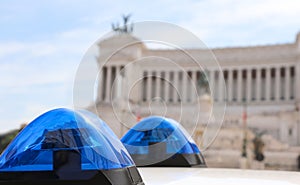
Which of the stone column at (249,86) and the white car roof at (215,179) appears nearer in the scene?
the white car roof at (215,179)

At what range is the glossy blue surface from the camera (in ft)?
14.8

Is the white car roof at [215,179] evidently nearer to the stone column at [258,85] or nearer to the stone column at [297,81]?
A: the stone column at [297,81]

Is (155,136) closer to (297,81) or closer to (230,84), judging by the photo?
(297,81)

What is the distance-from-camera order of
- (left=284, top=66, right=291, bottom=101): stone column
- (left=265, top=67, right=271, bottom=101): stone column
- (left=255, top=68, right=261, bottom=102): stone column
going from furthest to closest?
(left=255, top=68, right=261, bottom=102): stone column
(left=265, top=67, right=271, bottom=101): stone column
(left=284, top=66, right=291, bottom=101): stone column

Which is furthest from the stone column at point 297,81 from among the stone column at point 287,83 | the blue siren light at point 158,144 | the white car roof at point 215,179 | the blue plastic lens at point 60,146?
the blue plastic lens at point 60,146

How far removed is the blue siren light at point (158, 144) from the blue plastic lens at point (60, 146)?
174 cm

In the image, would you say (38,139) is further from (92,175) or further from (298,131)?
(298,131)

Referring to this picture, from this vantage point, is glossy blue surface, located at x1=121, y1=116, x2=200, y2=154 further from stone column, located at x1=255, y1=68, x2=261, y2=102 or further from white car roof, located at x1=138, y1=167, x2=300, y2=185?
stone column, located at x1=255, y1=68, x2=261, y2=102

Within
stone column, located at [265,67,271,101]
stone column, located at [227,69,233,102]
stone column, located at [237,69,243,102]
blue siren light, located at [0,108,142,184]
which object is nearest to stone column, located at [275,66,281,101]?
stone column, located at [265,67,271,101]

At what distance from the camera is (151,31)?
353 centimetres

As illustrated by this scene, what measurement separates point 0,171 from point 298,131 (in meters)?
46.8

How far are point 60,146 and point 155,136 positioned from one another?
2.09 m

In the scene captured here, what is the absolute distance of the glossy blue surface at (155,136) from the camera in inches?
177

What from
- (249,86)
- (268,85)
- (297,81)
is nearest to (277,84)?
(268,85)
